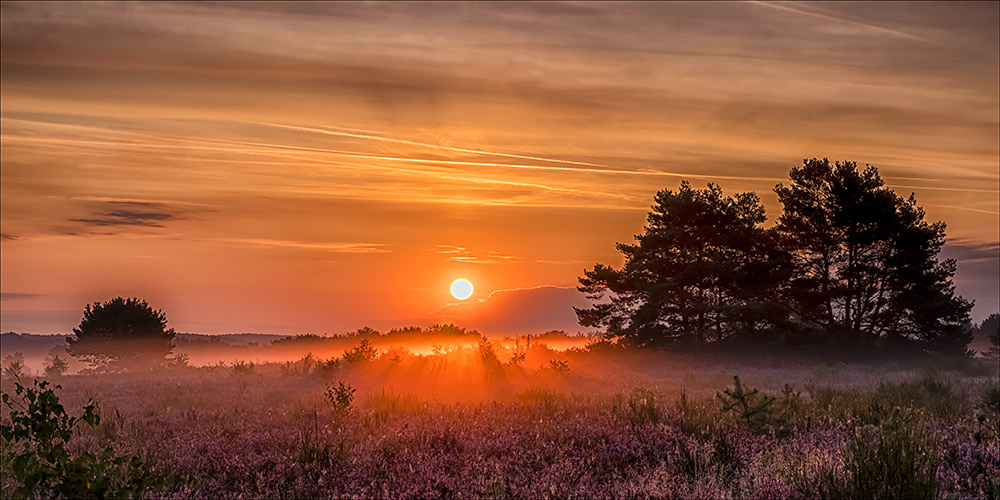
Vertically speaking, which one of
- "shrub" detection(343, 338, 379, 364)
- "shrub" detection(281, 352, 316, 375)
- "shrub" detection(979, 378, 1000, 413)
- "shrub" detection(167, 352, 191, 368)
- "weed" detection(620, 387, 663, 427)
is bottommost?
"shrub" detection(167, 352, 191, 368)

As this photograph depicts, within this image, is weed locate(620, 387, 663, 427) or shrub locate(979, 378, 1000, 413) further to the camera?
shrub locate(979, 378, 1000, 413)

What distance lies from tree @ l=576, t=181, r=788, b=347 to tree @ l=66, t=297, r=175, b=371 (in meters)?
20.9

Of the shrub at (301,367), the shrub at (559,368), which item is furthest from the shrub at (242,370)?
the shrub at (559,368)

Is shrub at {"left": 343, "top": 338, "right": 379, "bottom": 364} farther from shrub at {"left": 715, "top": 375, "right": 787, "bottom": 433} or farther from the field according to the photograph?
shrub at {"left": 715, "top": 375, "right": 787, "bottom": 433}

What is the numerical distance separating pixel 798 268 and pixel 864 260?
124 inches

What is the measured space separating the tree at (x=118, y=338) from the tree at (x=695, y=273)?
2090 centimetres

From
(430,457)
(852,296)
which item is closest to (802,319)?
(852,296)

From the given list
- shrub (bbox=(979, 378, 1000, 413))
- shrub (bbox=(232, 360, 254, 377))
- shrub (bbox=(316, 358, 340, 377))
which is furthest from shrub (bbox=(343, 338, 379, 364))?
shrub (bbox=(979, 378, 1000, 413))

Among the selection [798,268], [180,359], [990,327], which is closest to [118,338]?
[180,359]

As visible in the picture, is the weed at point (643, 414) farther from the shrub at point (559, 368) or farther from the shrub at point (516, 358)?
the shrub at point (516, 358)

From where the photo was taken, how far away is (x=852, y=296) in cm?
3722

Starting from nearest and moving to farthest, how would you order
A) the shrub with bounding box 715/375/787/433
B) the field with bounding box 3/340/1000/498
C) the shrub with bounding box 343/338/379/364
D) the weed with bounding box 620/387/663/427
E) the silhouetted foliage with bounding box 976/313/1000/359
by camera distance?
the field with bounding box 3/340/1000/498, the shrub with bounding box 715/375/787/433, the weed with bounding box 620/387/663/427, the shrub with bounding box 343/338/379/364, the silhouetted foliage with bounding box 976/313/1000/359

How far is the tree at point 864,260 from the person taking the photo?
36.9 metres

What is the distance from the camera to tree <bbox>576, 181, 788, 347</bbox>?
1389 inches
